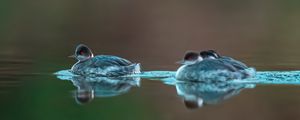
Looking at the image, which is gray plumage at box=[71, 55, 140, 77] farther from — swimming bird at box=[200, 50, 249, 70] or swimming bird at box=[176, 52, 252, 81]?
swimming bird at box=[200, 50, 249, 70]

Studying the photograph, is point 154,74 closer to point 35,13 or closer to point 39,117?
point 39,117

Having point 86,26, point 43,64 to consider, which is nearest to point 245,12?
point 86,26

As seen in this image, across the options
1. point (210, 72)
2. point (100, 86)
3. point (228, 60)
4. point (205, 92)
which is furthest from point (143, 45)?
point (205, 92)

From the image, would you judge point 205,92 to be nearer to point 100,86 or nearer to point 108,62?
point 100,86

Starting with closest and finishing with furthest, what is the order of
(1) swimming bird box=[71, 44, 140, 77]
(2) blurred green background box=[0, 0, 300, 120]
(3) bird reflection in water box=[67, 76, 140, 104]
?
(2) blurred green background box=[0, 0, 300, 120], (3) bird reflection in water box=[67, 76, 140, 104], (1) swimming bird box=[71, 44, 140, 77]

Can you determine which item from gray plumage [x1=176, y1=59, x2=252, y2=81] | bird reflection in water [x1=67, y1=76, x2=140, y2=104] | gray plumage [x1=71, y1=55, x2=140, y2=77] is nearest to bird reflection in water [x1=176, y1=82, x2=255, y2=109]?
gray plumage [x1=176, y1=59, x2=252, y2=81]
